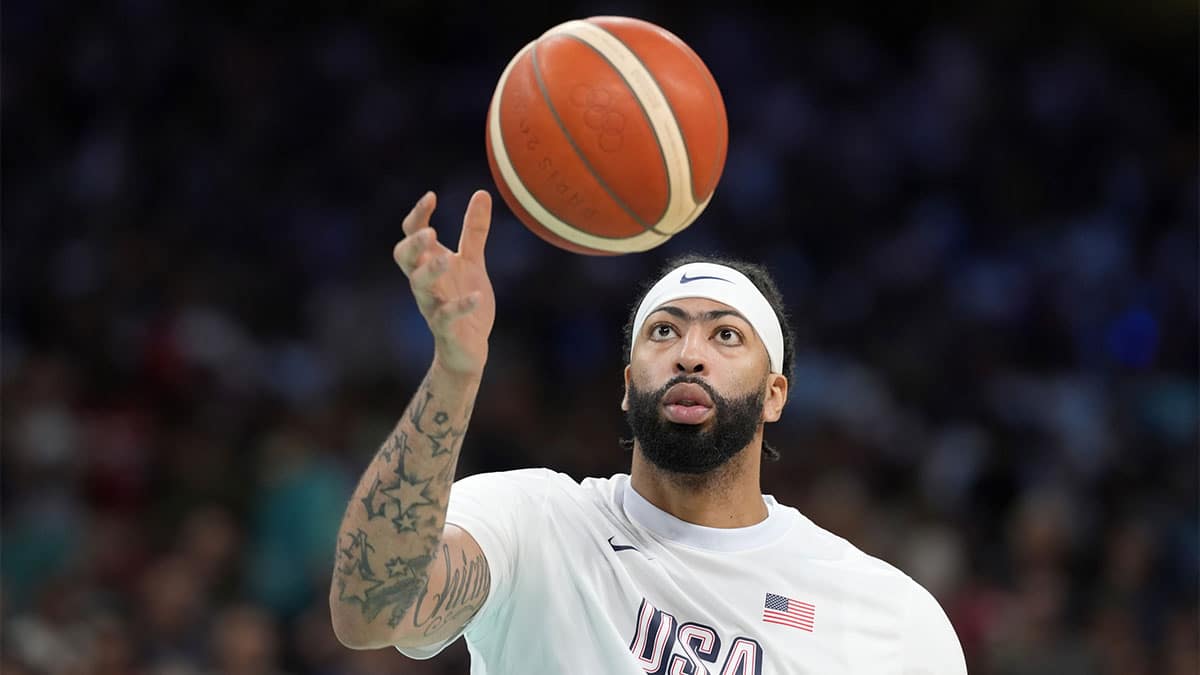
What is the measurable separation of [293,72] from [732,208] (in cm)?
405

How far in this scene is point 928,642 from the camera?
427cm

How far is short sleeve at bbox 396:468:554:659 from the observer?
384 cm

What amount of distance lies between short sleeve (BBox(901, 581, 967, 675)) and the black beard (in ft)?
2.30

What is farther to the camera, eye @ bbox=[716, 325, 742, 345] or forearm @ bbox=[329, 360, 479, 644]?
eye @ bbox=[716, 325, 742, 345]

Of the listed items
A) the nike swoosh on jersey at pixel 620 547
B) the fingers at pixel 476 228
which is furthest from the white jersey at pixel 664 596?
the fingers at pixel 476 228

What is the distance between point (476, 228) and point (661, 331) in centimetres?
109

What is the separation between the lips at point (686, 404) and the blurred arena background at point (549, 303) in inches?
177

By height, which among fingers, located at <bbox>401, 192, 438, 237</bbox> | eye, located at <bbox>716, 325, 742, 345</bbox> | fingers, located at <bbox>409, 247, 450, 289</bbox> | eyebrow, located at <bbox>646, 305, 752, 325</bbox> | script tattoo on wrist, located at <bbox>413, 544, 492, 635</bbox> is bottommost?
script tattoo on wrist, located at <bbox>413, 544, 492, 635</bbox>

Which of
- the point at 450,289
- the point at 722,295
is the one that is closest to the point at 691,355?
the point at 722,295

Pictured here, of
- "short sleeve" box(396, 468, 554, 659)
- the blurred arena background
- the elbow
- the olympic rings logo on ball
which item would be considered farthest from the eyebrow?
the blurred arena background

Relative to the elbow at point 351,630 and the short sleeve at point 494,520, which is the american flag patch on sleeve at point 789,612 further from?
the elbow at point 351,630

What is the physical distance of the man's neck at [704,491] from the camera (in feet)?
14.2

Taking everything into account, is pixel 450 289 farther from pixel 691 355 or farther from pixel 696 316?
pixel 696 316

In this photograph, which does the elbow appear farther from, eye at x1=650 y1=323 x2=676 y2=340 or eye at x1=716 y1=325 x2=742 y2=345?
eye at x1=716 y1=325 x2=742 y2=345
